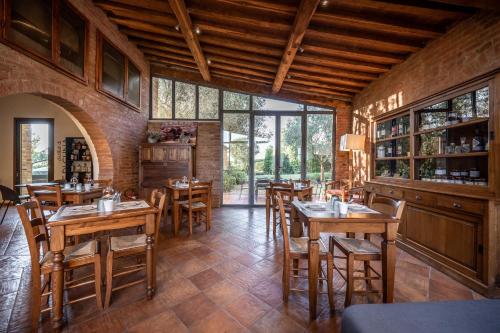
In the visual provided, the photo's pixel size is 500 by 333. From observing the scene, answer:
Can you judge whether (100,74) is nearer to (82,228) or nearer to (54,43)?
(54,43)

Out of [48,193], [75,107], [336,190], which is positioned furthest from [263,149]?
[48,193]

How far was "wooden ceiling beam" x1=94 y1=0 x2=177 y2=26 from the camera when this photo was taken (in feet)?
12.5

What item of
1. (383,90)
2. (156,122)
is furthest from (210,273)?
(156,122)

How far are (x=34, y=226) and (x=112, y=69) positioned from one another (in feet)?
12.4

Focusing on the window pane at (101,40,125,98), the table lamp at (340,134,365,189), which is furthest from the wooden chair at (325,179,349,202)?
the window pane at (101,40,125,98)

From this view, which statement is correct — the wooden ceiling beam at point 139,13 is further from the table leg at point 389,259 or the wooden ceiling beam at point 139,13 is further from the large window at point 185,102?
the table leg at point 389,259

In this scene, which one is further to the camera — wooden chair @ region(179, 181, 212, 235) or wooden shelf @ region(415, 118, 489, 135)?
wooden chair @ region(179, 181, 212, 235)

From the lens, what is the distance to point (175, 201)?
3865mm

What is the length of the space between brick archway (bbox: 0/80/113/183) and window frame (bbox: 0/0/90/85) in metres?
0.28

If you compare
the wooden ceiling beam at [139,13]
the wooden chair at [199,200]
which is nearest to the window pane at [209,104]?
the wooden ceiling beam at [139,13]

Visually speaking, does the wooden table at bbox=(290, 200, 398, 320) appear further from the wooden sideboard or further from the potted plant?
the potted plant

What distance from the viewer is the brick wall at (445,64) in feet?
7.43

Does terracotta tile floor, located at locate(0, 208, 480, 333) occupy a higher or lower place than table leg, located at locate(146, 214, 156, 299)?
lower

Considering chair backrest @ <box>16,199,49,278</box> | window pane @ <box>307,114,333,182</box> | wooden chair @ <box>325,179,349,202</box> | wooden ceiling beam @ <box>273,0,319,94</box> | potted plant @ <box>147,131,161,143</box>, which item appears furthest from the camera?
window pane @ <box>307,114,333,182</box>
